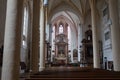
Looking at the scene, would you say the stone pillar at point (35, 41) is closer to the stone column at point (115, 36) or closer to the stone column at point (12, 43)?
the stone column at point (115, 36)

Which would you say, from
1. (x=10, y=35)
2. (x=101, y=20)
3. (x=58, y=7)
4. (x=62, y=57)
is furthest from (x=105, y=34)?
(x=10, y=35)

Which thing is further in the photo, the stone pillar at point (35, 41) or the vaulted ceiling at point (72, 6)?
the vaulted ceiling at point (72, 6)

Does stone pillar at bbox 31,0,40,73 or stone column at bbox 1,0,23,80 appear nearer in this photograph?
stone column at bbox 1,0,23,80

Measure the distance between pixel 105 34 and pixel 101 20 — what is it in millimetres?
Answer: 2495

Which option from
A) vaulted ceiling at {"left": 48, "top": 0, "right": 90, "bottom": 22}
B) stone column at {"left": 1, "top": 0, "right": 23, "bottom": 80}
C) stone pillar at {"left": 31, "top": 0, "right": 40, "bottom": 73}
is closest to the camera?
stone column at {"left": 1, "top": 0, "right": 23, "bottom": 80}

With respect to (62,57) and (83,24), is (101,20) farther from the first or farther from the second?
(62,57)

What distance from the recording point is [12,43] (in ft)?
15.4

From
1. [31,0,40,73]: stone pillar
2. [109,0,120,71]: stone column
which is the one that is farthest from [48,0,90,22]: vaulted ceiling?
[31,0,40,73]: stone pillar

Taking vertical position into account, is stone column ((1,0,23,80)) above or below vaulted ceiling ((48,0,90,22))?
below

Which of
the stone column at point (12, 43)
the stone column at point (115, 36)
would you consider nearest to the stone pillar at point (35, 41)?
the stone column at point (115, 36)

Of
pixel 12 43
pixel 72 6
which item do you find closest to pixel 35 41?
pixel 12 43

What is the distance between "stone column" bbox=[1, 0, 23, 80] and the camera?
446cm

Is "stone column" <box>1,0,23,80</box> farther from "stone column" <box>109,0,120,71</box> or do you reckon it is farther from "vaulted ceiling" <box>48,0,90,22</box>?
"vaulted ceiling" <box>48,0,90,22</box>

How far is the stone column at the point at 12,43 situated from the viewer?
446 centimetres
